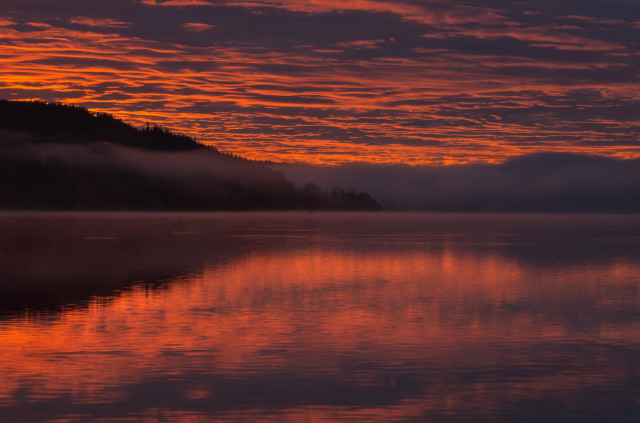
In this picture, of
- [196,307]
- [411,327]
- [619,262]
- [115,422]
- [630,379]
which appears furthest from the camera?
[619,262]

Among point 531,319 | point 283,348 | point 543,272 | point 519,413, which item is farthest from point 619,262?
point 519,413

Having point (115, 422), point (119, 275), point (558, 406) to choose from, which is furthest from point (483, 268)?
point (115, 422)

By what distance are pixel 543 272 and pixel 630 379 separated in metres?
Answer: 35.5

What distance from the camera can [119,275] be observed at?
5178 cm

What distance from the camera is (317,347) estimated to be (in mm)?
26234

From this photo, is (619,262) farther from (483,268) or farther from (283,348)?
(283,348)

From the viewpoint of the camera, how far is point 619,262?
6712cm

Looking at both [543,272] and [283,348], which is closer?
[283,348]

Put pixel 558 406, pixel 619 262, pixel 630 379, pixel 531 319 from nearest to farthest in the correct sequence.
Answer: pixel 558 406 → pixel 630 379 → pixel 531 319 → pixel 619 262

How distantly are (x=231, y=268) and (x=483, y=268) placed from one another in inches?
671

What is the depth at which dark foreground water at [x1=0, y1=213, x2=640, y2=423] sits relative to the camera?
1898cm

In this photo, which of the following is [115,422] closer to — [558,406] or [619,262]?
[558,406]

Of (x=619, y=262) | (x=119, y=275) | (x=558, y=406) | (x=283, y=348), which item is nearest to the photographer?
(x=558, y=406)

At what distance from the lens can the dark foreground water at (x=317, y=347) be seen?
62.3ft
